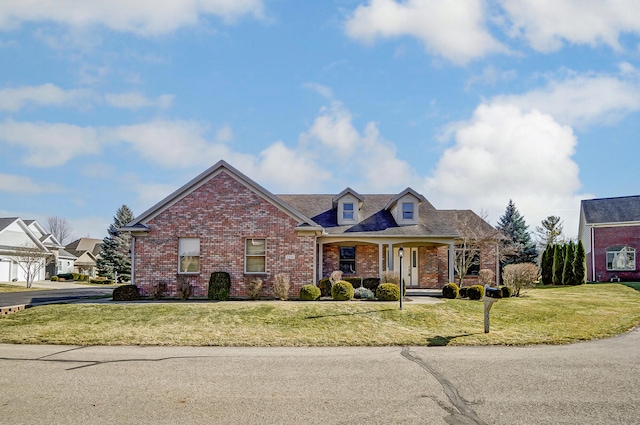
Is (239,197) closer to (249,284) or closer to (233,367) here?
(249,284)

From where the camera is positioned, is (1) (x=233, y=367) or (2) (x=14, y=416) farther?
(1) (x=233, y=367)

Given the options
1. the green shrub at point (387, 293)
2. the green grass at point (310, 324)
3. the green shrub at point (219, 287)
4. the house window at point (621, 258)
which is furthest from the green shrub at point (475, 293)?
the house window at point (621, 258)

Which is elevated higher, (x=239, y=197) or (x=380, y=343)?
(x=239, y=197)

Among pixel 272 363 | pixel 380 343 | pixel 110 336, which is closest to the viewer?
pixel 272 363

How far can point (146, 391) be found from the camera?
25.4 feet

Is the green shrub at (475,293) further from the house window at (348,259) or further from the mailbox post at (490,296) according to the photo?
the house window at (348,259)

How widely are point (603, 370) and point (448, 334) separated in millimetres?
4742

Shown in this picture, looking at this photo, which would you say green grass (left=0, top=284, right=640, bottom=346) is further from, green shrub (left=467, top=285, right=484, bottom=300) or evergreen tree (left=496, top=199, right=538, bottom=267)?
evergreen tree (left=496, top=199, right=538, bottom=267)

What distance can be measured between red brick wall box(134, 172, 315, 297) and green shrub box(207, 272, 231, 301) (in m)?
0.59

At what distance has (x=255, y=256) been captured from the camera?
21.3 m

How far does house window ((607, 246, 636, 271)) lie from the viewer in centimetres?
3484

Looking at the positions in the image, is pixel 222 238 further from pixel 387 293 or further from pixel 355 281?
pixel 387 293

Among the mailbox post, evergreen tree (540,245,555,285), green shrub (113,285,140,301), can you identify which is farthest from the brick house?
evergreen tree (540,245,555,285)

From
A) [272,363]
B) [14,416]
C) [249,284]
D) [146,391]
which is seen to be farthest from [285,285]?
[14,416]
